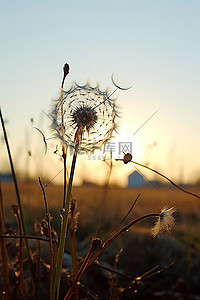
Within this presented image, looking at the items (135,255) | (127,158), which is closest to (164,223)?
(127,158)

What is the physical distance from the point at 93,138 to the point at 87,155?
0.17 feet

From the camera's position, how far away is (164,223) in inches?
44.8

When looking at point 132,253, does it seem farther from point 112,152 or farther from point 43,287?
point 112,152

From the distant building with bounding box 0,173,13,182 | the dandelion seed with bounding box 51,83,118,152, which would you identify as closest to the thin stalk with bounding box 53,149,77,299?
the dandelion seed with bounding box 51,83,118,152

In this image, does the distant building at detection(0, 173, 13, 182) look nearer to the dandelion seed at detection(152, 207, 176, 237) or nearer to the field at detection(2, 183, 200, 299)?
the field at detection(2, 183, 200, 299)

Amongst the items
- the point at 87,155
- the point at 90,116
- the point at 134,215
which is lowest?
the point at 134,215

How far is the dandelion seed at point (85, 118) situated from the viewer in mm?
1268

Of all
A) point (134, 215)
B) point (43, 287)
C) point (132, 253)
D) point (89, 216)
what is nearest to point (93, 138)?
point (43, 287)

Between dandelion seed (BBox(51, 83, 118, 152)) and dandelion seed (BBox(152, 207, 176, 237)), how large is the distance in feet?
0.92

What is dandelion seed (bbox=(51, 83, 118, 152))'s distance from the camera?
49.9 inches

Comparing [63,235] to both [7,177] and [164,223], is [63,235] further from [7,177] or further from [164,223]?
[7,177]

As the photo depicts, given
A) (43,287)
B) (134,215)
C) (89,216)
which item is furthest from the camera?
(134,215)

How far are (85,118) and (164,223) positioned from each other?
0.35m

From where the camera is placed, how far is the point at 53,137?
1.29m
